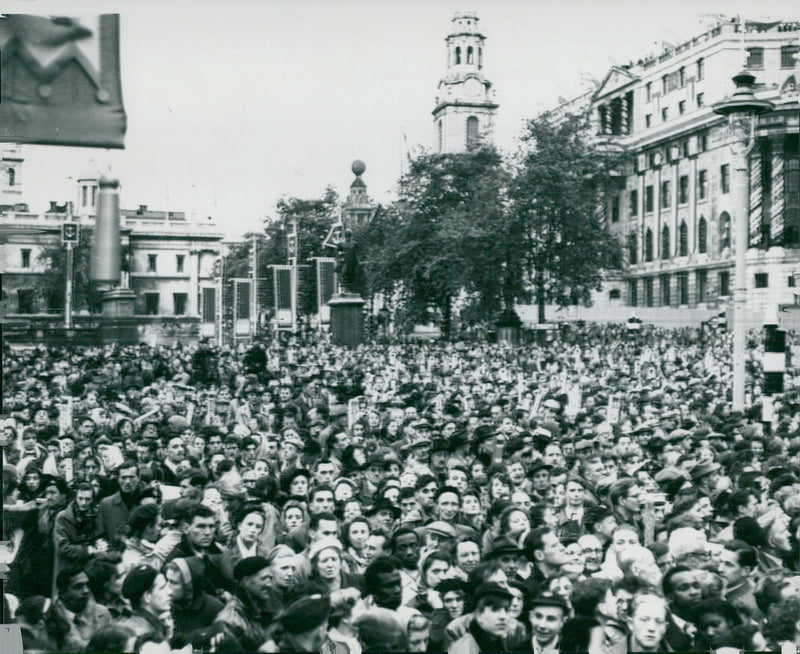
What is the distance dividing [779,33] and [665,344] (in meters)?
10.6

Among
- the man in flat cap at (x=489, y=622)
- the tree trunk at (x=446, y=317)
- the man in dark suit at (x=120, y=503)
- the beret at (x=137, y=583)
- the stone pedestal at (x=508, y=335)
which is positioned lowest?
the man in flat cap at (x=489, y=622)

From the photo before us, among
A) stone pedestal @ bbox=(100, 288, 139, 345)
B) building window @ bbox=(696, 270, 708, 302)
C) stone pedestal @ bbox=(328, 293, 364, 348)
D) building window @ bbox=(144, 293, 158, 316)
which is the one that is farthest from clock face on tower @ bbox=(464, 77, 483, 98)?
building window @ bbox=(696, 270, 708, 302)

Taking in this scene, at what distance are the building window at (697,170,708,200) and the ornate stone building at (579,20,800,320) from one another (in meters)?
0.04

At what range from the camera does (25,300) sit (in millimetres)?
12266

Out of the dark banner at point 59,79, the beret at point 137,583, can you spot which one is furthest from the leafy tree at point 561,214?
the beret at point 137,583

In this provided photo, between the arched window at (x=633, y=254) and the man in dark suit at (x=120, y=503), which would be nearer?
the man in dark suit at (x=120, y=503)

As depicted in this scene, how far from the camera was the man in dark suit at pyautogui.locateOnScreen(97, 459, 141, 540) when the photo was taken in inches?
342

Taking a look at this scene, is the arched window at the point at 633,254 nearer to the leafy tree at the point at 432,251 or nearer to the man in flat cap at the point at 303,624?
the leafy tree at the point at 432,251

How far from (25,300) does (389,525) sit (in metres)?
6.11

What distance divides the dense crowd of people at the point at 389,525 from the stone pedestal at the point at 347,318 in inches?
393

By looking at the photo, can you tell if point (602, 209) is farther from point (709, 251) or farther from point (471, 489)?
point (471, 489)

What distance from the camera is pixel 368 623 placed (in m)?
6.90

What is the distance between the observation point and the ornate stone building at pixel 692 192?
29.1m

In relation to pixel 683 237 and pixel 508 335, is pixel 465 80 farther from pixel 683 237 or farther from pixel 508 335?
pixel 683 237
